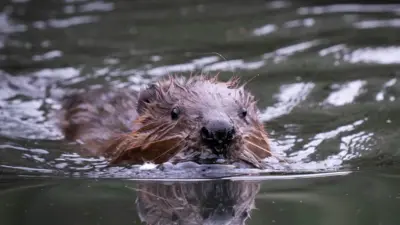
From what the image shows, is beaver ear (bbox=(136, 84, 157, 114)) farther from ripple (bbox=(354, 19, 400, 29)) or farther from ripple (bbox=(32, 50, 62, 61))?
ripple (bbox=(354, 19, 400, 29))

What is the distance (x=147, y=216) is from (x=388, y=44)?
5.01 metres

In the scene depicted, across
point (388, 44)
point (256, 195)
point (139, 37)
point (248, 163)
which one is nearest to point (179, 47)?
point (139, 37)

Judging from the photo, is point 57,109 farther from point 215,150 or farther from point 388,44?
point 388,44

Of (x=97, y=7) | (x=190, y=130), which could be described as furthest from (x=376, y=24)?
(x=190, y=130)

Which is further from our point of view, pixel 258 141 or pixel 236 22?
pixel 236 22

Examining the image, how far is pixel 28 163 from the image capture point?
545 cm

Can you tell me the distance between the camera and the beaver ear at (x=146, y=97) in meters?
5.46

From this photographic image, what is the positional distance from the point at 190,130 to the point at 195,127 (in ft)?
0.13

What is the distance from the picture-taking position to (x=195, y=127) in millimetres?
4793

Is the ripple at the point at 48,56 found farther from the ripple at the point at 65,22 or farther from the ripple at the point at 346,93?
the ripple at the point at 346,93

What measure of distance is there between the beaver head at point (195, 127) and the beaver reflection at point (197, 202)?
0.80ft

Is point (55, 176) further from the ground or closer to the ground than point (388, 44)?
closer to the ground

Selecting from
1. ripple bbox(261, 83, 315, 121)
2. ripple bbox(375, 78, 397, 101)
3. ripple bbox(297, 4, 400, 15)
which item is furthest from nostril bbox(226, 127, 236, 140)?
A: ripple bbox(297, 4, 400, 15)

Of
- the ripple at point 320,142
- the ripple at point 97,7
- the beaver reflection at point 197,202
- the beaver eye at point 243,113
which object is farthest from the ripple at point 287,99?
the ripple at point 97,7
